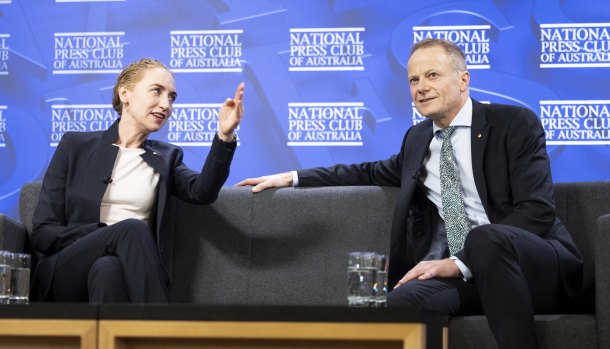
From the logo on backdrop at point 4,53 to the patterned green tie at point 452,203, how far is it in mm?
2248

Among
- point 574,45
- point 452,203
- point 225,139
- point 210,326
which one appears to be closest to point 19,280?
point 210,326

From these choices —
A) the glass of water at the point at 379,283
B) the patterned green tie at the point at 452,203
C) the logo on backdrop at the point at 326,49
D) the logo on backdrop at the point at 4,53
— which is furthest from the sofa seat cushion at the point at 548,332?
the logo on backdrop at the point at 4,53

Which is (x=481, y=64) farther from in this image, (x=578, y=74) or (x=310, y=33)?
(x=310, y=33)

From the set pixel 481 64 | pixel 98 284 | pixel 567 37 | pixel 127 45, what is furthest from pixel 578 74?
pixel 98 284

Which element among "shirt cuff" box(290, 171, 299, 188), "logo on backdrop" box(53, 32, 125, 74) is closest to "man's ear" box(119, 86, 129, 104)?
"shirt cuff" box(290, 171, 299, 188)

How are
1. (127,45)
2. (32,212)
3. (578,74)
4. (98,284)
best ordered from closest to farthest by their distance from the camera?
1. (98,284)
2. (32,212)
3. (578,74)
4. (127,45)

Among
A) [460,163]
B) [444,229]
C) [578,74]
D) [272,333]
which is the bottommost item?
[272,333]

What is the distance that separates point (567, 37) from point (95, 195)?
212 centimetres

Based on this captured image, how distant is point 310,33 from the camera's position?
166 inches

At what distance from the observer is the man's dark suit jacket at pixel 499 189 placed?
294 centimetres

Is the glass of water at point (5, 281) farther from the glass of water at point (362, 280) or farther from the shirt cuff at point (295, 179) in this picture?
the shirt cuff at point (295, 179)

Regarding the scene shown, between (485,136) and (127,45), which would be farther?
(127,45)

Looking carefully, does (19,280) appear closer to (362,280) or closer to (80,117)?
(362,280)

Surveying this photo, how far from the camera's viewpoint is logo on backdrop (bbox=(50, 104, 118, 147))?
431 cm
